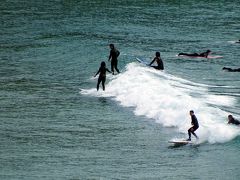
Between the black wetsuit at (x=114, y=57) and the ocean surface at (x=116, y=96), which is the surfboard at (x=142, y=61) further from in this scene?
the black wetsuit at (x=114, y=57)

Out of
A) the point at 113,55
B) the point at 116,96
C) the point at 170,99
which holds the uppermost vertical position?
the point at 113,55

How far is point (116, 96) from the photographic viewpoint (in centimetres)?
4722

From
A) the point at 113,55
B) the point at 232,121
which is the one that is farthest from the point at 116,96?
the point at 232,121

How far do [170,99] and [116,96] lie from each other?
4.76 m

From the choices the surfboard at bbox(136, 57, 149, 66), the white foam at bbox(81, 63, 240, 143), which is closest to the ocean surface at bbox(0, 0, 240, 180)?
the white foam at bbox(81, 63, 240, 143)

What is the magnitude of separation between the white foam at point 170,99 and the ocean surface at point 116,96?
65mm

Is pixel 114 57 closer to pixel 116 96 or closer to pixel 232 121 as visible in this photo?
pixel 116 96

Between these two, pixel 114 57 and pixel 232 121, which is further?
pixel 114 57

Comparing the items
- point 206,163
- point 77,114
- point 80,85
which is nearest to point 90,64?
point 80,85

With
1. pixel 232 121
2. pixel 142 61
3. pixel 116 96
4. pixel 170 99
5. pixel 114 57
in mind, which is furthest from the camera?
pixel 142 61

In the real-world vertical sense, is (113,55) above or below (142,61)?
above

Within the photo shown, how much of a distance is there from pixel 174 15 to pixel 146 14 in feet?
9.88

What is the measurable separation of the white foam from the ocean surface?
0.07 m

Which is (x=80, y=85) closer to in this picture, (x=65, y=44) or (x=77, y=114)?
(x=77, y=114)
